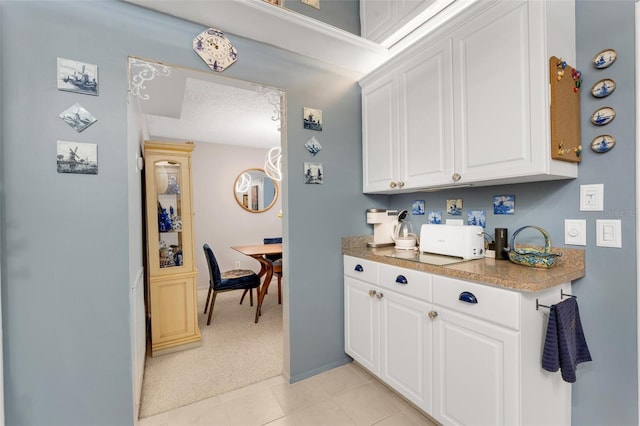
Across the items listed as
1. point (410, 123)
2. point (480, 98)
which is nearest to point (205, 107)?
point (410, 123)

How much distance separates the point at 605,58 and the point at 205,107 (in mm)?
3121

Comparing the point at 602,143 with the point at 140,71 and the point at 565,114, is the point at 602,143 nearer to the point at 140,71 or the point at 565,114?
the point at 565,114

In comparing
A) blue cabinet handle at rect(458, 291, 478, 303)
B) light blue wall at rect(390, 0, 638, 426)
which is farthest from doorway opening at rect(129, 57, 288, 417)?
light blue wall at rect(390, 0, 638, 426)

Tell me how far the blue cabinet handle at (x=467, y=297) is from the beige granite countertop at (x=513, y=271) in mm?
68

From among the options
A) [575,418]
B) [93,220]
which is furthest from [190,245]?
[575,418]

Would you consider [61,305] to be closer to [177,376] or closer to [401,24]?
[177,376]

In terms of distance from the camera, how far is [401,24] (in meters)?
1.85

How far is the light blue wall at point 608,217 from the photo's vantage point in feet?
3.98

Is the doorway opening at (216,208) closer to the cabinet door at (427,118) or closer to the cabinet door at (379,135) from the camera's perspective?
the cabinet door at (379,135)

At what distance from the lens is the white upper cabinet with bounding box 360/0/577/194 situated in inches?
49.2

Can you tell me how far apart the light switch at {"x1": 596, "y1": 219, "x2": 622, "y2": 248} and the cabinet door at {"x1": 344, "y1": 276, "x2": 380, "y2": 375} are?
1.16 metres

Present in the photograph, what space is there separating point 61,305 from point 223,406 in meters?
1.10

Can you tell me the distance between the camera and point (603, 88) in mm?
1282

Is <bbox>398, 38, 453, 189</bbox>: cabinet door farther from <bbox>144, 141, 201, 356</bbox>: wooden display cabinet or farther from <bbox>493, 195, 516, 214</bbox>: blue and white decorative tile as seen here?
<bbox>144, 141, 201, 356</bbox>: wooden display cabinet
